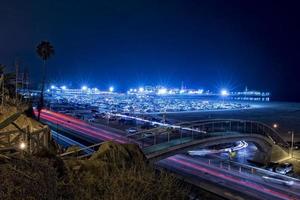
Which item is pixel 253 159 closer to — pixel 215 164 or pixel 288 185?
pixel 215 164

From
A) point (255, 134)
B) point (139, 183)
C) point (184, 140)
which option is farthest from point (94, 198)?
point (255, 134)

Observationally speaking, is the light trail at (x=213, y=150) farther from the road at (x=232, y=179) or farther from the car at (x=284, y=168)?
the car at (x=284, y=168)

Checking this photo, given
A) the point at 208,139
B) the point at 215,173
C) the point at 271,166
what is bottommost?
the point at 271,166

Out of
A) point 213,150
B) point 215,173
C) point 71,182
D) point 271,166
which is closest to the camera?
point 71,182

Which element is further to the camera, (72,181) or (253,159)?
(253,159)

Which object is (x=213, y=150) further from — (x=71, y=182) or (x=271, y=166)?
(x=71, y=182)

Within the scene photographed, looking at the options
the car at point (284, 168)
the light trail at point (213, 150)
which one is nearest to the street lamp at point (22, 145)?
the car at point (284, 168)

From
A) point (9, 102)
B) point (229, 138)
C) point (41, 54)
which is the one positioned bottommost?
point (229, 138)

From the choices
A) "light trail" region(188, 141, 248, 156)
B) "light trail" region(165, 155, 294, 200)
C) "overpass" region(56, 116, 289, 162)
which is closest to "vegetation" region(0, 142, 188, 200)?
"overpass" region(56, 116, 289, 162)

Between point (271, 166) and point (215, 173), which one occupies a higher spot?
point (215, 173)

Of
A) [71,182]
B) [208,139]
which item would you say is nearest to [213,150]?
[208,139]

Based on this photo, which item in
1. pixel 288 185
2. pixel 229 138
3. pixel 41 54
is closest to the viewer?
pixel 288 185
